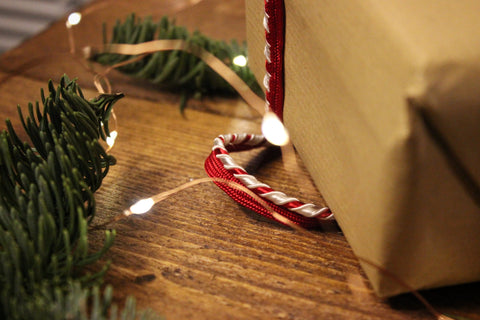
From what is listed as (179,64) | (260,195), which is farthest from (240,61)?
(260,195)

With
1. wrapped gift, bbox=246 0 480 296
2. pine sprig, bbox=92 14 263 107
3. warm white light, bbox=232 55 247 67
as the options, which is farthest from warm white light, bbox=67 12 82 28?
wrapped gift, bbox=246 0 480 296

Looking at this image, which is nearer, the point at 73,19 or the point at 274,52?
the point at 274,52

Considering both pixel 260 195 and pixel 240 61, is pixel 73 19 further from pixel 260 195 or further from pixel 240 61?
pixel 260 195

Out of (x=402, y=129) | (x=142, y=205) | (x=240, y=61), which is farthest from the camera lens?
(x=240, y=61)

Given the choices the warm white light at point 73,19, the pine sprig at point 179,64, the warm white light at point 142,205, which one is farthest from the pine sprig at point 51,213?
the warm white light at point 73,19

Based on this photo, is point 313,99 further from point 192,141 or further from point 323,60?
point 192,141

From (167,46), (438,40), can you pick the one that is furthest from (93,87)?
(438,40)

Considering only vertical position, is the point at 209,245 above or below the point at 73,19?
below
